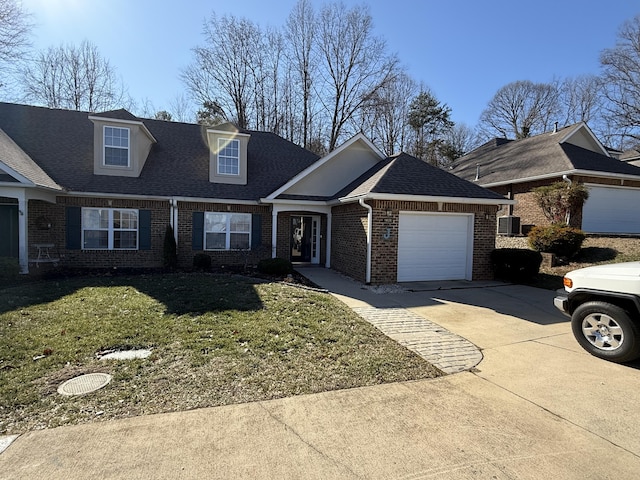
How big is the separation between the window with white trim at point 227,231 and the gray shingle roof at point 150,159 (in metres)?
0.77

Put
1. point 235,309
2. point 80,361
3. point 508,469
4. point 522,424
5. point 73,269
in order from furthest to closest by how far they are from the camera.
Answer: point 73,269 < point 235,309 < point 80,361 < point 522,424 < point 508,469

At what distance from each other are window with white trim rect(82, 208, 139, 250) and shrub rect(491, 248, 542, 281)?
40.5ft

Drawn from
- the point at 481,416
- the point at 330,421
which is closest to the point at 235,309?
the point at 330,421

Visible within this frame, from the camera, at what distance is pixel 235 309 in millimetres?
6938

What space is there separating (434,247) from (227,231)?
748cm

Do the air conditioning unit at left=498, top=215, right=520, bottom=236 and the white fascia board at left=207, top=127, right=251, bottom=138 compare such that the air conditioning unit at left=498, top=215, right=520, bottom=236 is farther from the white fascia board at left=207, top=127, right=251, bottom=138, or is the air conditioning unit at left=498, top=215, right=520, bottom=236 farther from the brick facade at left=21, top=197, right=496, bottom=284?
the white fascia board at left=207, top=127, right=251, bottom=138

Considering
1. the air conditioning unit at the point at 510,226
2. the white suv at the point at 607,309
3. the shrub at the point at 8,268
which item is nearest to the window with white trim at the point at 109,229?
the shrub at the point at 8,268

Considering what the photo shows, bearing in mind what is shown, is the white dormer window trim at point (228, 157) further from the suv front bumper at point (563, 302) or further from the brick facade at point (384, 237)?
the suv front bumper at point (563, 302)

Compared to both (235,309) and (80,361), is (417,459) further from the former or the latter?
(235,309)

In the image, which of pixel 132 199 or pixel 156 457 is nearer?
pixel 156 457

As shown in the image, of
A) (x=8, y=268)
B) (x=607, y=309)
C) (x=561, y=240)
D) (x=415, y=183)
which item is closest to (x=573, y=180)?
(x=561, y=240)

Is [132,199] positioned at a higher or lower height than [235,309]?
higher

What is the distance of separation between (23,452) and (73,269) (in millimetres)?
10615

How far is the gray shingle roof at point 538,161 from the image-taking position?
15.0 meters
